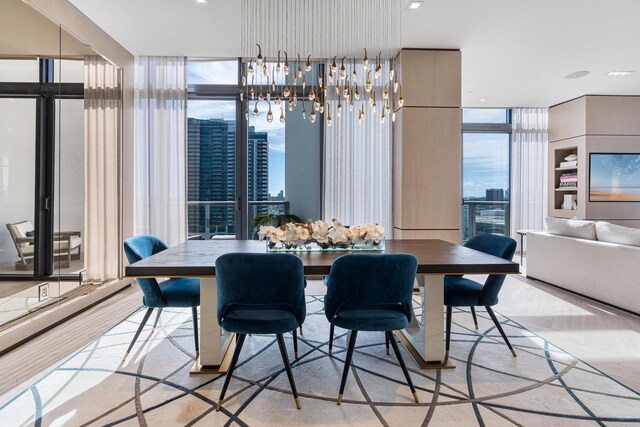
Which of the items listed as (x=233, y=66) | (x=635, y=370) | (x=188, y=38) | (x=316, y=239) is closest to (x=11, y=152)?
(x=188, y=38)

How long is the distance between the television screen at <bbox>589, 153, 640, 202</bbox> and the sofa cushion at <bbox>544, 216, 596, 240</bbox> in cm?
233

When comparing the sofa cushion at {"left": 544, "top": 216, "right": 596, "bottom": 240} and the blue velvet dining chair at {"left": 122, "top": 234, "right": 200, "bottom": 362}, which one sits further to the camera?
the sofa cushion at {"left": 544, "top": 216, "right": 596, "bottom": 240}

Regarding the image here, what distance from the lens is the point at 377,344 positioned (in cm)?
282

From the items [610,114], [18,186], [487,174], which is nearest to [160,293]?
[18,186]

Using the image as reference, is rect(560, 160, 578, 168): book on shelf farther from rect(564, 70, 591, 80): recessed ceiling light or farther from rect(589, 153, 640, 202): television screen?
rect(564, 70, 591, 80): recessed ceiling light

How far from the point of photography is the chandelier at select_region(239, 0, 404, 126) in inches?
130

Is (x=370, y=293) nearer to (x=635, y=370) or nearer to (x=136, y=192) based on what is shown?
(x=635, y=370)

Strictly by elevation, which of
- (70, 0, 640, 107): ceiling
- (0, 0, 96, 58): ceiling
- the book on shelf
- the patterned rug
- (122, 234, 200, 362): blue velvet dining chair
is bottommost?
the patterned rug

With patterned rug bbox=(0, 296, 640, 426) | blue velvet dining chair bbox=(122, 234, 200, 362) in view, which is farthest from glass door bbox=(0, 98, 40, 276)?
blue velvet dining chair bbox=(122, 234, 200, 362)

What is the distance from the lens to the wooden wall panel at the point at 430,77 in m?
4.42

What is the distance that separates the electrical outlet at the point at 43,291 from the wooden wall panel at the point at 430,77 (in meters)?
4.23

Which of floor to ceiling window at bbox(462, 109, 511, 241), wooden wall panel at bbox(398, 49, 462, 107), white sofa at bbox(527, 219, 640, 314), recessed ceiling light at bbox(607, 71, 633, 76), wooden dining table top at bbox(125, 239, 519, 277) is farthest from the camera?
floor to ceiling window at bbox(462, 109, 511, 241)

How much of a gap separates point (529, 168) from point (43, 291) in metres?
7.72

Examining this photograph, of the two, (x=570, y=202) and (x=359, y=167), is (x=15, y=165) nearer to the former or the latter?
(x=359, y=167)
